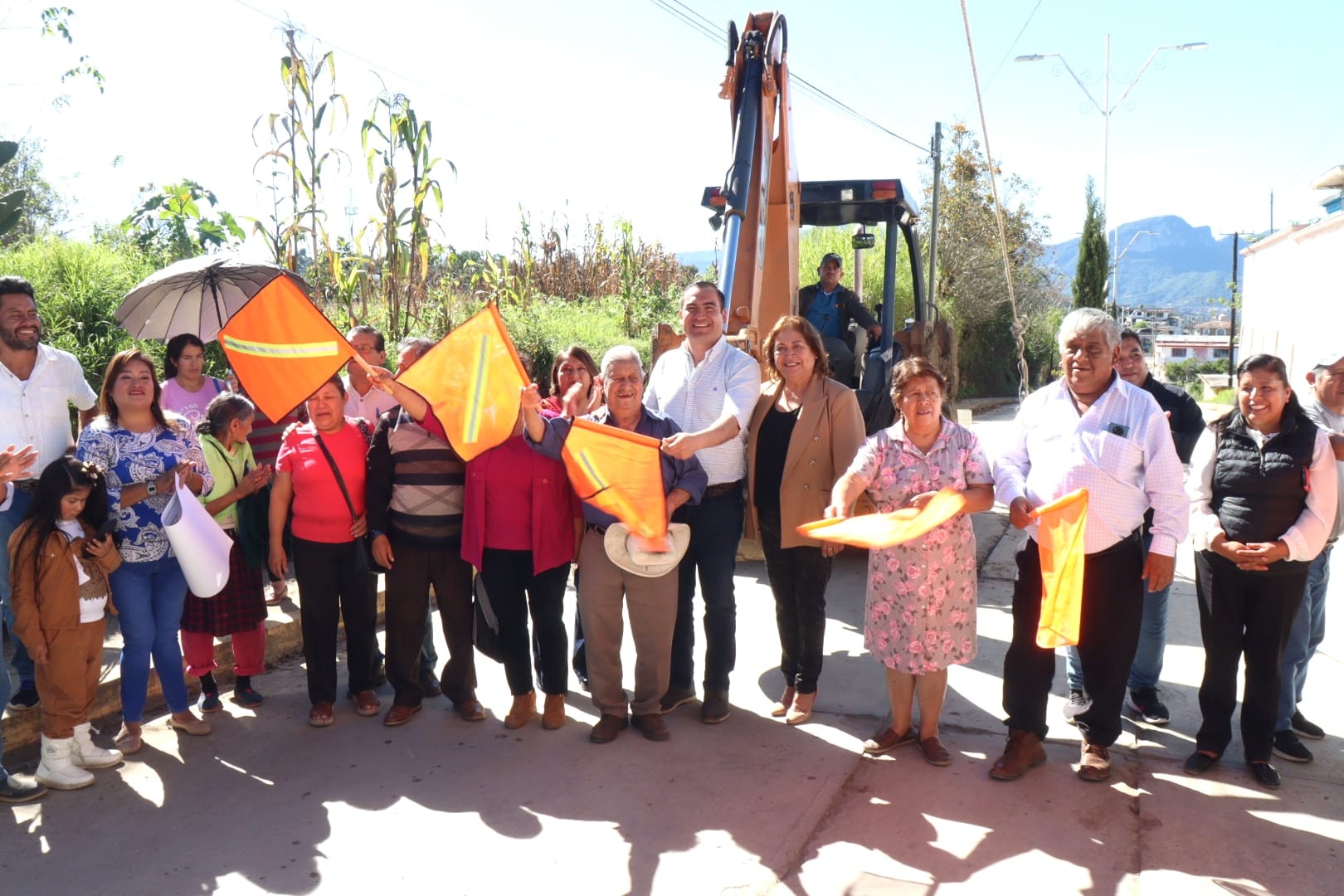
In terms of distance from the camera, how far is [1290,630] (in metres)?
3.94

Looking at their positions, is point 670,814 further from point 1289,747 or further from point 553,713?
point 1289,747

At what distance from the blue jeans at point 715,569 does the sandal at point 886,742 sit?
0.73 metres

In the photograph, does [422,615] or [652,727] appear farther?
[422,615]

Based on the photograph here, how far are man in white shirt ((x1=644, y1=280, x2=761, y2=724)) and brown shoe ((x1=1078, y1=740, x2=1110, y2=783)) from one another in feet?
5.06

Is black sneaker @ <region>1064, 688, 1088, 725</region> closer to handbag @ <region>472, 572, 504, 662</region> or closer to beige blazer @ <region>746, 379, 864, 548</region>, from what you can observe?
beige blazer @ <region>746, 379, 864, 548</region>

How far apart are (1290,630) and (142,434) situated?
490 centimetres

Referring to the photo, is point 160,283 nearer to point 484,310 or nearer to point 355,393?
point 355,393

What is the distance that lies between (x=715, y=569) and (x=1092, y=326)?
6.28 feet

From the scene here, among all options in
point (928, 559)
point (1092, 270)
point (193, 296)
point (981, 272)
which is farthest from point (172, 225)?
point (1092, 270)

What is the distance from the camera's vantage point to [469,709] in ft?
15.1

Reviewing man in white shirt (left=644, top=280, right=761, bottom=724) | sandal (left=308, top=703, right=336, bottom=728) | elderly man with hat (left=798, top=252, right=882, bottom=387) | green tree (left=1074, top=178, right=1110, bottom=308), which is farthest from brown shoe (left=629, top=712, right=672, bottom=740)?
green tree (left=1074, top=178, right=1110, bottom=308)

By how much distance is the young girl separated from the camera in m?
3.77

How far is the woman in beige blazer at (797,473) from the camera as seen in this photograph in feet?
14.2

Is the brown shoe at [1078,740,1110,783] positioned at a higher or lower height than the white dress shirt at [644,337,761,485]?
lower
